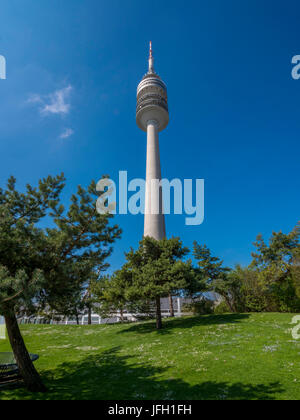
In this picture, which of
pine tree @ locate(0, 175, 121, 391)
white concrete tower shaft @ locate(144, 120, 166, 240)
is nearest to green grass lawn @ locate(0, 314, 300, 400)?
pine tree @ locate(0, 175, 121, 391)

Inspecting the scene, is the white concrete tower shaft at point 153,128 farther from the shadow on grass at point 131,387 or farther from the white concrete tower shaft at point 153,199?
the shadow on grass at point 131,387

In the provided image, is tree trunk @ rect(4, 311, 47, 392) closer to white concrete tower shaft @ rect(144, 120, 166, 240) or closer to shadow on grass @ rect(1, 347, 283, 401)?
shadow on grass @ rect(1, 347, 283, 401)

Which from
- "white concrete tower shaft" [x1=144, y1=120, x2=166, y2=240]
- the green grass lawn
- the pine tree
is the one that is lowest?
the green grass lawn

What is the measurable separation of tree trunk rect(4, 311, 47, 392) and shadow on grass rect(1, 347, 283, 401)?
1.26 ft

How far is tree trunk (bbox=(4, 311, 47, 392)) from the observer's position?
382 inches

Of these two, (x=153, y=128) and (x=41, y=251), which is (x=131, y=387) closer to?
(x=41, y=251)

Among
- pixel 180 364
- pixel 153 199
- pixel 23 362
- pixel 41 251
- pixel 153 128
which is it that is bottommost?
pixel 180 364

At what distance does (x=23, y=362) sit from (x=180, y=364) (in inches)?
285

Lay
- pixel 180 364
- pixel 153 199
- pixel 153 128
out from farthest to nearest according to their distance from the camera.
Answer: pixel 153 128 → pixel 153 199 → pixel 180 364

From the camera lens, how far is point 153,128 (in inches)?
2383

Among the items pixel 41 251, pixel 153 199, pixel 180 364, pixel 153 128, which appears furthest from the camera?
pixel 153 128

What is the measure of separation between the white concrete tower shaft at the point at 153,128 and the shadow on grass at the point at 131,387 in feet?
115

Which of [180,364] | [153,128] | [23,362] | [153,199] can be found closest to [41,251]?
[23,362]
